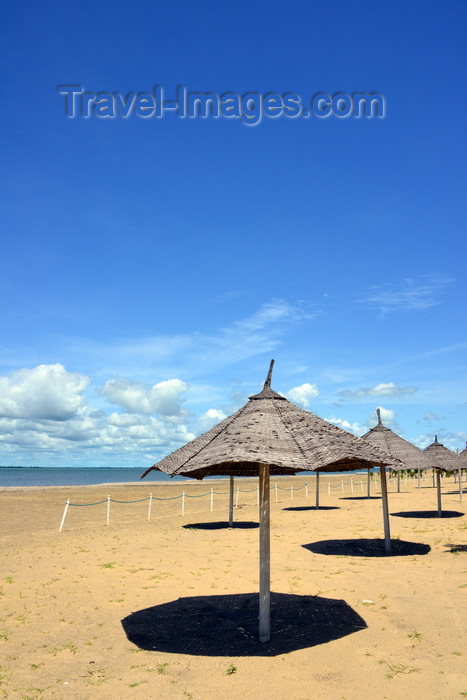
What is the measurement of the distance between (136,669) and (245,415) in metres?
3.68

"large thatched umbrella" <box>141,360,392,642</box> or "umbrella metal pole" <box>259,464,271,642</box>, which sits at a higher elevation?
Result: "large thatched umbrella" <box>141,360,392,642</box>

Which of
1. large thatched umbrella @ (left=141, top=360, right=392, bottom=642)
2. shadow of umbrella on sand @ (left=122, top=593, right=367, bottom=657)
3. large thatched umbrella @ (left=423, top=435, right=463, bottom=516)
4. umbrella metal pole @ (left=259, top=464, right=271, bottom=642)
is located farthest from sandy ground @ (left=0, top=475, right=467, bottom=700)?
large thatched umbrella @ (left=423, top=435, right=463, bottom=516)

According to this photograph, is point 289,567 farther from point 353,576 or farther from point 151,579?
point 151,579

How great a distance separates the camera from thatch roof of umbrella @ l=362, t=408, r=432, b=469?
16.2 metres

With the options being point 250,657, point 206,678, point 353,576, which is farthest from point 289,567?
point 206,678

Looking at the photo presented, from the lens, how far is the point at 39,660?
22.0 ft

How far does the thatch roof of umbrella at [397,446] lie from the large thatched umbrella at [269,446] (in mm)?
8911

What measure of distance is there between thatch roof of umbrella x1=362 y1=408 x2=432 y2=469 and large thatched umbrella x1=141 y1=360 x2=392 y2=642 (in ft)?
29.2

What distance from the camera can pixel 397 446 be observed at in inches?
665

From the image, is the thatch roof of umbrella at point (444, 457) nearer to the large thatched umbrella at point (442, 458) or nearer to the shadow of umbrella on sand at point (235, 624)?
the large thatched umbrella at point (442, 458)

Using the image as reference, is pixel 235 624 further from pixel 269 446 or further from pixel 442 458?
pixel 442 458

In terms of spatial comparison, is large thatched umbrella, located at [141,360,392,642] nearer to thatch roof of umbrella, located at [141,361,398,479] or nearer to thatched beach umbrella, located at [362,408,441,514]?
thatch roof of umbrella, located at [141,361,398,479]

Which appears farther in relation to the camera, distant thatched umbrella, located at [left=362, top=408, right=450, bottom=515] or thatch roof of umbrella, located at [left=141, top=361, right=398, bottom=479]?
distant thatched umbrella, located at [left=362, top=408, right=450, bottom=515]

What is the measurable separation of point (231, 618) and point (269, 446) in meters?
3.84
